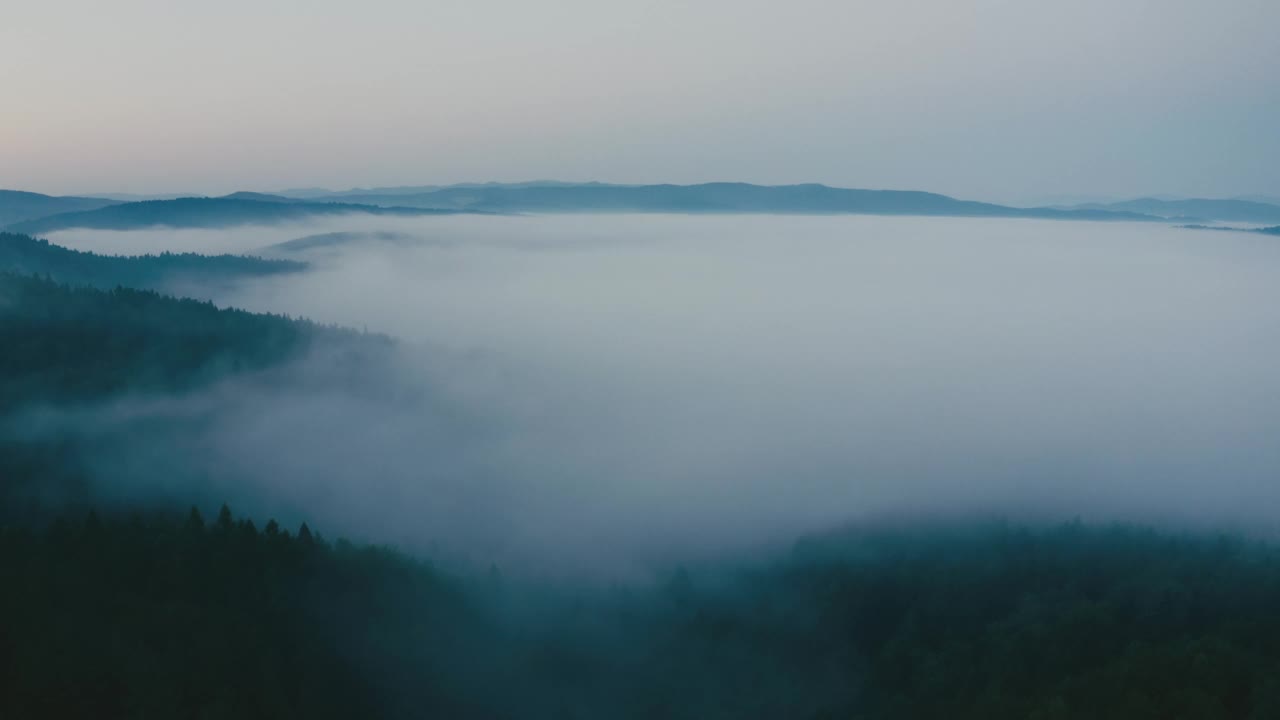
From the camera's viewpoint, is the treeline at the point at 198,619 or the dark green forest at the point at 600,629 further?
the dark green forest at the point at 600,629

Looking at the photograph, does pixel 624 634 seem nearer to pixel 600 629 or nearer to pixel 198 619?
pixel 600 629

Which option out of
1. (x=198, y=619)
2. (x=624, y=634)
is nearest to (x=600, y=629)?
(x=624, y=634)

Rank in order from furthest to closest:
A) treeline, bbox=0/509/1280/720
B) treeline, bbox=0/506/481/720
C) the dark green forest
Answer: the dark green forest < treeline, bbox=0/509/1280/720 < treeline, bbox=0/506/481/720

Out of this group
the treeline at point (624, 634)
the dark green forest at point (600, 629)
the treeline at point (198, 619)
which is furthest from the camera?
the dark green forest at point (600, 629)

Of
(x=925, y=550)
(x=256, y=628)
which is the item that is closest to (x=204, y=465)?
(x=256, y=628)

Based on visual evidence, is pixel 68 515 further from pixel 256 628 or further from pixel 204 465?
pixel 204 465

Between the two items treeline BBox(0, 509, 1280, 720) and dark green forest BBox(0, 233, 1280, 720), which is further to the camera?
dark green forest BBox(0, 233, 1280, 720)
